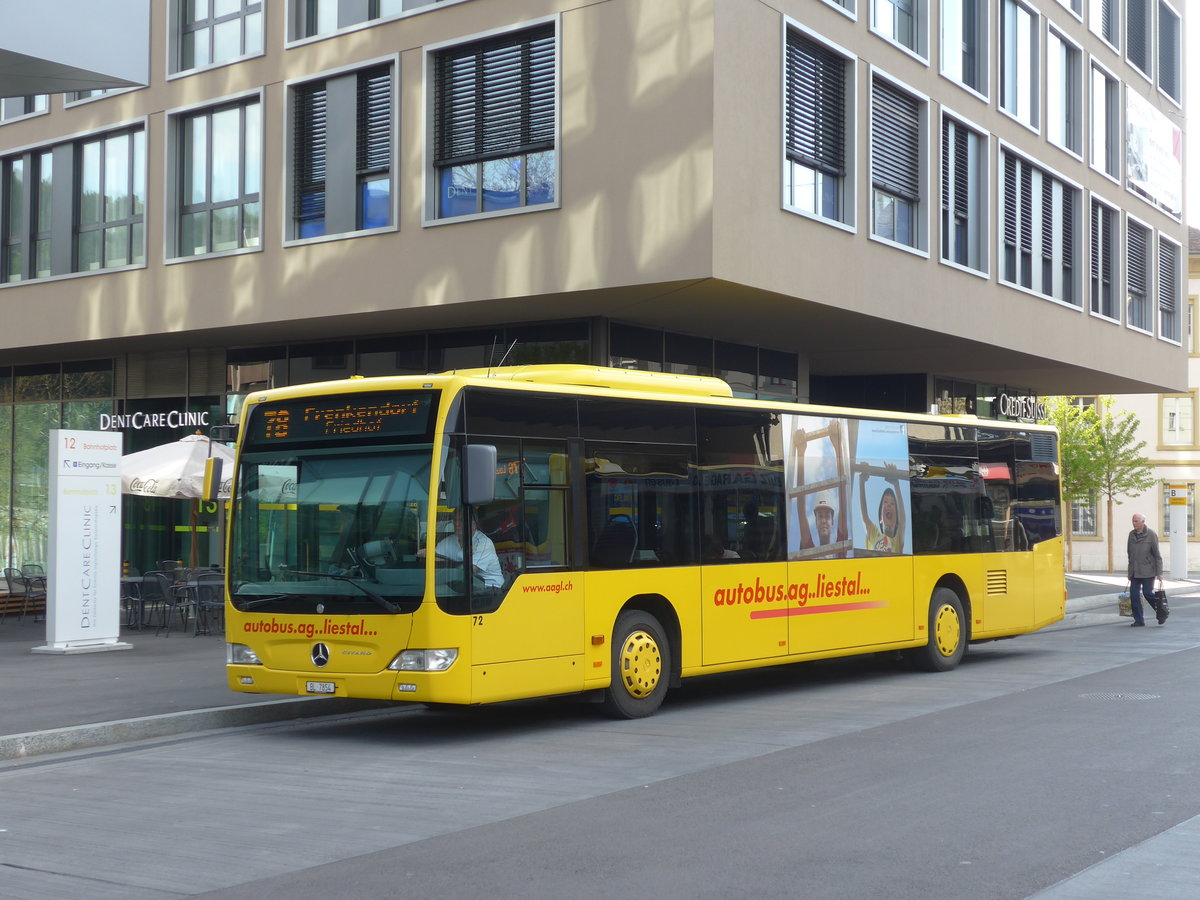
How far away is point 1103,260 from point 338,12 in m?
17.8

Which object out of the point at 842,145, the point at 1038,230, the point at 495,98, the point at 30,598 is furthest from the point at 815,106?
the point at 30,598

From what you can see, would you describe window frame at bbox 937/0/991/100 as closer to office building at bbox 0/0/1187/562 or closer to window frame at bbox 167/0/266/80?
office building at bbox 0/0/1187/562

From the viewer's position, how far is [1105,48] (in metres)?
31.7

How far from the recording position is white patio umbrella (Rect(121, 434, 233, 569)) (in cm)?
2023

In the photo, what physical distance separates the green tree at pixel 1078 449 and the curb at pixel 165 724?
3475 cm

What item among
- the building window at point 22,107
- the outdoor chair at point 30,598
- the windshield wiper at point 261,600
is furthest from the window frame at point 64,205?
the windshield wiper at point 261,600

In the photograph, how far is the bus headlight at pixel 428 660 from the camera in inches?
424

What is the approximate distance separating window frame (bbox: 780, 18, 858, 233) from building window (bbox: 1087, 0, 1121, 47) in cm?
1197

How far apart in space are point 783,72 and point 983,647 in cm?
876

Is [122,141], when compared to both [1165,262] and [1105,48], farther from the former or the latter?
[1165,262]

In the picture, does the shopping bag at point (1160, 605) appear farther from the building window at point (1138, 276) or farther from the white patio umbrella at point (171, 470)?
the white patio umbrella at point (171, 470)

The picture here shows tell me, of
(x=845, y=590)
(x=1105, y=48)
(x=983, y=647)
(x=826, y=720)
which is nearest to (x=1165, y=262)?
(x=1105, y=48)

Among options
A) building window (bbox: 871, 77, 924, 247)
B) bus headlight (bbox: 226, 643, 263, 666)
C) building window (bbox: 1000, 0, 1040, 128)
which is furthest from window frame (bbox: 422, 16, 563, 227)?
building window (bbox: 1000, 0, 1040, 128)

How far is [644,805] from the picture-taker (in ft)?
27.4
